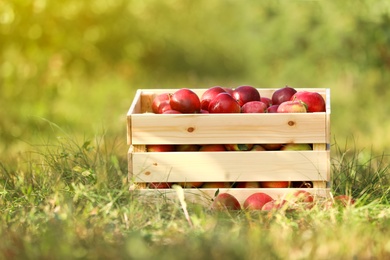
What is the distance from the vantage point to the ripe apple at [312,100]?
400 centimetres

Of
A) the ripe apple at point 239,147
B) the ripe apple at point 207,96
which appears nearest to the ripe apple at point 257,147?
the ripe apple at point 239,147

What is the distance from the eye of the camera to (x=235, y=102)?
3947 millimetres

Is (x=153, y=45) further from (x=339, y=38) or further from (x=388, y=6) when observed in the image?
(x=388, y=6)

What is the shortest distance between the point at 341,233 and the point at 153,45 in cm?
633

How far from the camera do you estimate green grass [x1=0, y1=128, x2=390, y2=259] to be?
2969mm

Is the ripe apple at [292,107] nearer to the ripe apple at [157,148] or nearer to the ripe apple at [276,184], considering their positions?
the ripe apple at [276,184]

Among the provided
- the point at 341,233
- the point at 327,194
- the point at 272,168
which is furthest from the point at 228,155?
the point at 341,233

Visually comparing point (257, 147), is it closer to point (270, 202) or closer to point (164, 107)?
point (270, 202)

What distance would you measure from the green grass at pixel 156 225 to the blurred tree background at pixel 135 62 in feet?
7.71

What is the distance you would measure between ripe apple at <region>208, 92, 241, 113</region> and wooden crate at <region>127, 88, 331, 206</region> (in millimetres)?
117

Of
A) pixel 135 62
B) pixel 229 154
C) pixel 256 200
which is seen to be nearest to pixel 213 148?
pixel 229 154

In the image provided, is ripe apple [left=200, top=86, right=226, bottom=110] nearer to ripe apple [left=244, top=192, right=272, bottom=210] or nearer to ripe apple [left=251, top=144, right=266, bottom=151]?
ripe apple [left=251, top=144, right=266, bottom=151]

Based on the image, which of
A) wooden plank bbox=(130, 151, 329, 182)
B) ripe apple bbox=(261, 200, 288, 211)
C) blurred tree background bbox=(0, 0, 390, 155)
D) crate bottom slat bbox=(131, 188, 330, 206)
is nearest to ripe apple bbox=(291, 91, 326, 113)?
wooden plank bbox=(130, 151, 329, 182)

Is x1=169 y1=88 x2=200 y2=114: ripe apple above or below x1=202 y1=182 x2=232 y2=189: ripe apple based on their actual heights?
above
